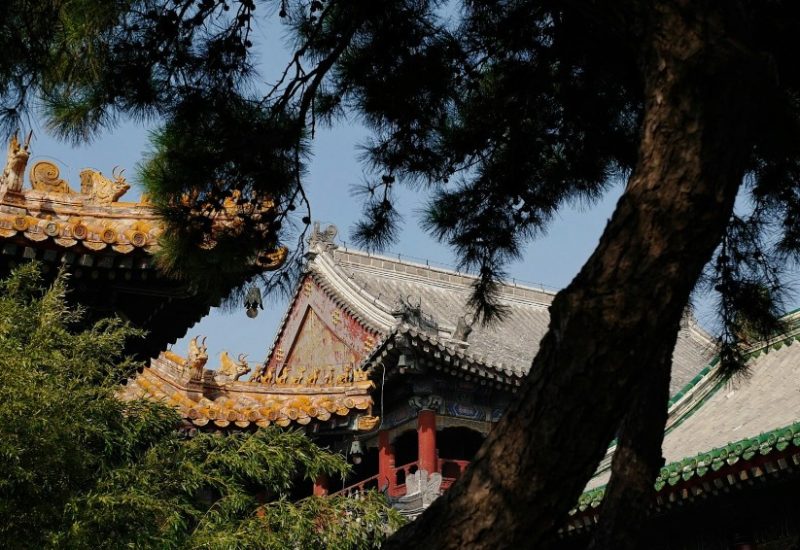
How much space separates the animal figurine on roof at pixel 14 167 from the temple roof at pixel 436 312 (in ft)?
27.3

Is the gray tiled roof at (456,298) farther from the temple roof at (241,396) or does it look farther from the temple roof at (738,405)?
the temple roof at (738,405)

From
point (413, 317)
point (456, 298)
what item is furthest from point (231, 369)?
point (456, 298)

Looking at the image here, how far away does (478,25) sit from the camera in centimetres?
514

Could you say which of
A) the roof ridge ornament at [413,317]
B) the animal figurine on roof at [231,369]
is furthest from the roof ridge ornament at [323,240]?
the animal figurine on roof at [231,369]

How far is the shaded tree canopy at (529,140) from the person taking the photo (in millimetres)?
2234

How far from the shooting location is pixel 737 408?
32.6 feet

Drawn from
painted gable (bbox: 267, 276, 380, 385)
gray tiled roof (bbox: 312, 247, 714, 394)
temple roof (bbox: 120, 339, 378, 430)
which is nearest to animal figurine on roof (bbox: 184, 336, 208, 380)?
temple roof (bbox: 120, 339, 378, 430)

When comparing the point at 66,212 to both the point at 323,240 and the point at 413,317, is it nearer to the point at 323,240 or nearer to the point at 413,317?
the point at 413,317

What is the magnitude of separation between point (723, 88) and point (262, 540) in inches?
185

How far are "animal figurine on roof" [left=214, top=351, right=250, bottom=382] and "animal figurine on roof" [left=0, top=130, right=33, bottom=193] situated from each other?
5000 millimetres

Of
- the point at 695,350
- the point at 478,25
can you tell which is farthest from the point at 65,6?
the point at 695,350

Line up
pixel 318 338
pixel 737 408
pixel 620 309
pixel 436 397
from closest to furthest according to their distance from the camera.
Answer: pixel 620 309 < pixel 737 408 < pixel 436 397 < pixel 318 338

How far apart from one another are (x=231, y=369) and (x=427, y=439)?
458 centimetres

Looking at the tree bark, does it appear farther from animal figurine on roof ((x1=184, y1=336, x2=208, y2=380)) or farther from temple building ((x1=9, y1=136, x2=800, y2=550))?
animal figurine on roof ((x1=184, y1=336, x2=208, y2=380))
